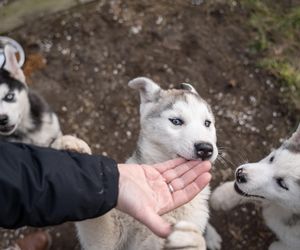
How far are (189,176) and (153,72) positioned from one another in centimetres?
209

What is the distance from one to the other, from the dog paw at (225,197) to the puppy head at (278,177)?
1.69 feet

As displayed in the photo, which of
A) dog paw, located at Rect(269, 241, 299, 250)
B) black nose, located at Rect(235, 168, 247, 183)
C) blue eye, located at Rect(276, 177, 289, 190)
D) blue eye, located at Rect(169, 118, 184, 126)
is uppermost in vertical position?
blue eye, located at Rect(169, 118, 184, 126)

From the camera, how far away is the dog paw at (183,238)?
2.68 meters

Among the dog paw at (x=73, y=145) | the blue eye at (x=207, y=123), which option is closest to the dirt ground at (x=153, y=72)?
the dog paw at (x=73, y=145)

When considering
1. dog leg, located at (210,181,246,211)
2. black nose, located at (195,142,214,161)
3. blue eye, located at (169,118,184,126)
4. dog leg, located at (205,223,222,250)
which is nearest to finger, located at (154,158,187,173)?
black nose, located at (195,142,214,161)

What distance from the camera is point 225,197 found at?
13.8 feet

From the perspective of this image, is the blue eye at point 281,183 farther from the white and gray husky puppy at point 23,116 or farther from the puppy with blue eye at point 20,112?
the puppy with blue eye at point 20,112

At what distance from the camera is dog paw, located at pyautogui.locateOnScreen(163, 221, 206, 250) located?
8.79 ft

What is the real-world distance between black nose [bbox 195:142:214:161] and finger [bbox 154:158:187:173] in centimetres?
13

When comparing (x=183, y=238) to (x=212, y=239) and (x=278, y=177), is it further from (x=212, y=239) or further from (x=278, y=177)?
(x=212, y=239)

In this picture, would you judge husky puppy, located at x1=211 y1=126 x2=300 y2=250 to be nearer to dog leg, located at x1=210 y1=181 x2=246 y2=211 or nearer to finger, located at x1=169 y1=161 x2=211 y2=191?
dog leg, located at x1=210 y1=181 x2=246 y2=211

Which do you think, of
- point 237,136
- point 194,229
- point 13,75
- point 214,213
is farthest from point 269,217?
point 13,75

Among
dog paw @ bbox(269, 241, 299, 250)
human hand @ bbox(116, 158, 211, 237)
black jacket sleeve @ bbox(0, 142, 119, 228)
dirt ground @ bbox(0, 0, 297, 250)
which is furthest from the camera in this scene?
dirt ground @ bbox(0, 0, 297, 250)

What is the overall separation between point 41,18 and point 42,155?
296cm
